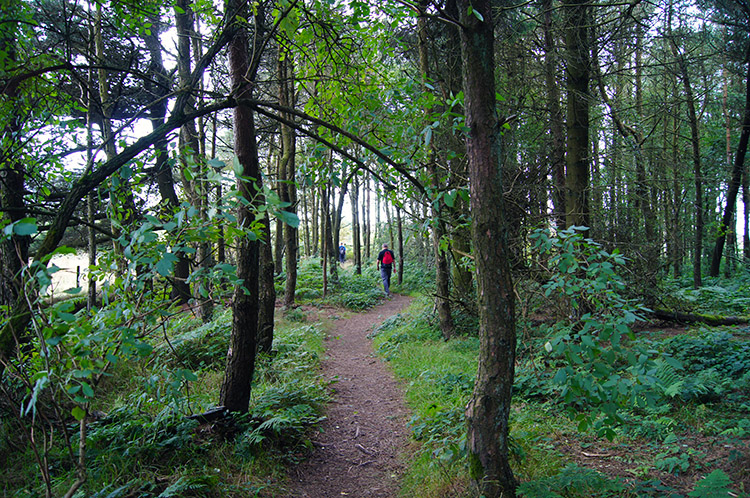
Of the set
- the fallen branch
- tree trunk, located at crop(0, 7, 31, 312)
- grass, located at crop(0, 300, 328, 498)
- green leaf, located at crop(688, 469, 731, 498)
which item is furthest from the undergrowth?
tree trunk, located at crop(0, 7, 31, 312)

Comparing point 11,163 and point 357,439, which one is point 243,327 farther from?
point 11,163

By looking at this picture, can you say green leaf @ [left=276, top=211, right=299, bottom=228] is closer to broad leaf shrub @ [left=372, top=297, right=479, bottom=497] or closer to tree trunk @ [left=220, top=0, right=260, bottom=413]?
broad leaf shrub @ [left=372, top=297, right=479, bottom=497]

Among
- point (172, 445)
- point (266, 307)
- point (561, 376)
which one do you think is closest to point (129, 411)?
point (172, 445)

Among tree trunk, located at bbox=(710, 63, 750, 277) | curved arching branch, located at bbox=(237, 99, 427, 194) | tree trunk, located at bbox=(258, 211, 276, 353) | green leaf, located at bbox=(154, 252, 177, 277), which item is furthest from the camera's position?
tree trunk, located at bbox=(710, 63, 750, 277)

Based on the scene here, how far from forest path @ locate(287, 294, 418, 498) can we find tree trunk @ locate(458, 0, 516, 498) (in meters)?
1.48

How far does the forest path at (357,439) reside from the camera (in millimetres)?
4152

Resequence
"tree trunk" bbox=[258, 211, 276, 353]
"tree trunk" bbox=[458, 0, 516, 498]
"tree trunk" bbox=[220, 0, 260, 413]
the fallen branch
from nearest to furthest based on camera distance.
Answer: "tree trunk" bbox=[458, 0, 516, 498]
"tree trunk" bbox=[220, 0, 260, 413]
the fallen branch
"tree trunk" bbox=[258, 211, 276, 353]

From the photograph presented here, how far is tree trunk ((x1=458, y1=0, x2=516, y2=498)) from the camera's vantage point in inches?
115

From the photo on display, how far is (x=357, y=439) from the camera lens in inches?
202

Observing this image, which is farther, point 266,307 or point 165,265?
point 266,307

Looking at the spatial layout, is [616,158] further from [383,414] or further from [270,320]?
[270,320]

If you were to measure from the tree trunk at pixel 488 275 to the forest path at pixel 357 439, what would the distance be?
58.2 inches

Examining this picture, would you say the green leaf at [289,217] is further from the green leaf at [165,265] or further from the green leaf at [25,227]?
the green leaf at [25,227]

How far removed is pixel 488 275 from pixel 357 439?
3358 mm
